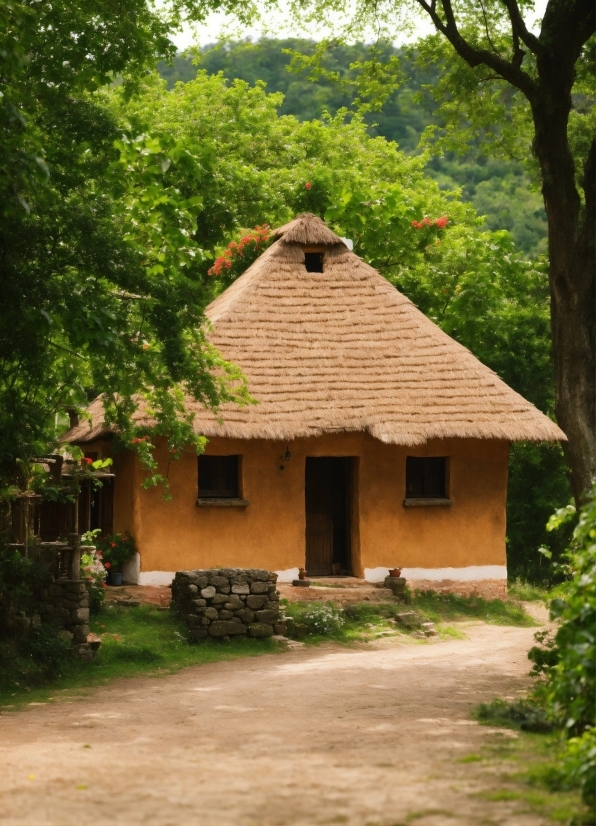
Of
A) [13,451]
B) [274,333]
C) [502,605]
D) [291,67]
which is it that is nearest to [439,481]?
[502,605]

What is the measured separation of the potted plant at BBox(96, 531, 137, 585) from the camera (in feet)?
57.0

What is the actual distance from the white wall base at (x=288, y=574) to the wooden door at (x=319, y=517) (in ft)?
2.48

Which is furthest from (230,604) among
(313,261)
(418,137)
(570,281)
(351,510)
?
(418,137)

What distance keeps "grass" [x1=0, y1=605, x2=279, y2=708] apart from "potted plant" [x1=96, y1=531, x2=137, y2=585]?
1589mm

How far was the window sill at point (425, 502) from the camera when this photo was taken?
60.8 feet

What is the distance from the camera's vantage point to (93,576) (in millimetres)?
15508

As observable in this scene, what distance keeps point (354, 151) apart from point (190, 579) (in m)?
19.5

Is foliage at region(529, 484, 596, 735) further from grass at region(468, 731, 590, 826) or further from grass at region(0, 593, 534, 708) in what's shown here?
grass at region(0, 593, 534, 708)

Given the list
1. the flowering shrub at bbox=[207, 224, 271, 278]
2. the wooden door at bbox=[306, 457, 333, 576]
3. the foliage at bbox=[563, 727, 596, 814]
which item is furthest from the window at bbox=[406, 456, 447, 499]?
the foliage at bbox=[563, 727, 596, 814]

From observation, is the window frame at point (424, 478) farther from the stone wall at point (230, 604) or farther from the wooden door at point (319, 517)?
the stone wall at point (230, 604)

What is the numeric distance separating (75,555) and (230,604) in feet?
7.84

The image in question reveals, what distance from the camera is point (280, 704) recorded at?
10.6 m

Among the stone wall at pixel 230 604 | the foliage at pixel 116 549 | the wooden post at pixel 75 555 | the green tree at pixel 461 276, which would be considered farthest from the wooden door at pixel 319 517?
the green tree at pixel 461 276

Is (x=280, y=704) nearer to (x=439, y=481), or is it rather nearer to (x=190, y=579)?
(x=190, y=579)
